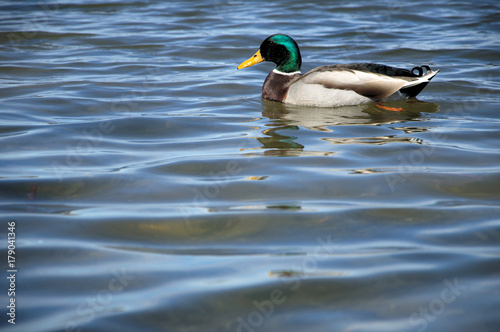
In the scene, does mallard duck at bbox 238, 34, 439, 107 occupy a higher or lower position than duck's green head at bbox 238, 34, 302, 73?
lower

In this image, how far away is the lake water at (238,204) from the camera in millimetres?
2871

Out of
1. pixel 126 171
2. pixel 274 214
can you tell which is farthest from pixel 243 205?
pixel 126 171

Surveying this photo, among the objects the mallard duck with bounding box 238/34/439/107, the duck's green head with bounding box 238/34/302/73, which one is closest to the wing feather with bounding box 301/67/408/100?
the mallard duck with bounding box 238/34/439/107

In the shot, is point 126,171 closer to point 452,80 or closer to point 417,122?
point 417,122

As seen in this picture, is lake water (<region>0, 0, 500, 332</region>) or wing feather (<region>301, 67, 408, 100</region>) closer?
lake water (<region>0, 0, 500, 332</region>)

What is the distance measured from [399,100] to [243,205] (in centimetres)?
419

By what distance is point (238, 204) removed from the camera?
416 centimetres

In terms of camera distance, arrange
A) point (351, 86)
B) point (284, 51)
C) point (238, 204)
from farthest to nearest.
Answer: point (284, 51) < point (351, 86) < point (238, 204)

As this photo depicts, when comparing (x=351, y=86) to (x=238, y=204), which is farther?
(x=351, y=86)

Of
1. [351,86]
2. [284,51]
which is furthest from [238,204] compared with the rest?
[284,51]

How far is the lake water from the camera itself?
287 cm

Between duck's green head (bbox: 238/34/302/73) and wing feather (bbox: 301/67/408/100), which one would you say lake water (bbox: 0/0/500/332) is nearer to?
→ wing feather (bbox: 301/67/408/100)

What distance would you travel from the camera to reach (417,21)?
14352 mm

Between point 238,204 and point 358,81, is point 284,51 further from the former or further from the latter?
point 238,204
